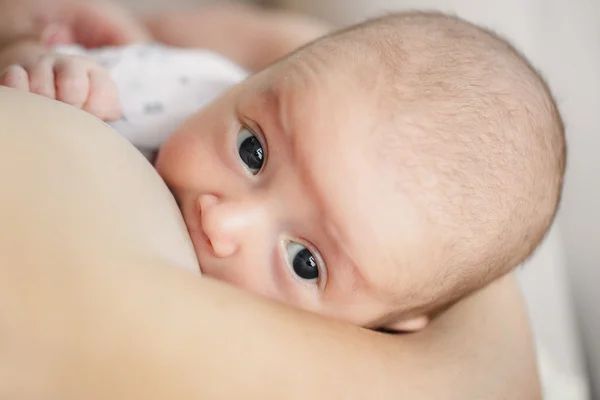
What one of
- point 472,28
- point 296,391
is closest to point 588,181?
point 472,28

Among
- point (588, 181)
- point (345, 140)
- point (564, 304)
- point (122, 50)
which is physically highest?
point (345, 140)

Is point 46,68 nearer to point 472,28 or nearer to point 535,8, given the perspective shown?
point 472,28

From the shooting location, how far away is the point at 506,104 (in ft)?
2.59

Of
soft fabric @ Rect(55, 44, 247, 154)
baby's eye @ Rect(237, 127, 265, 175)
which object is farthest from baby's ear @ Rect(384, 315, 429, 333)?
soft fabric @ Rect(55, 44, 247, 154)

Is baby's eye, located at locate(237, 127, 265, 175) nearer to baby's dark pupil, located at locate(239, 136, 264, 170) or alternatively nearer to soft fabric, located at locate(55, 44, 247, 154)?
baby's dark pupil, located at locate(239, 136, 264, 170)

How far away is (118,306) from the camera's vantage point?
1.40 feet

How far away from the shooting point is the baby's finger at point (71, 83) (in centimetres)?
77

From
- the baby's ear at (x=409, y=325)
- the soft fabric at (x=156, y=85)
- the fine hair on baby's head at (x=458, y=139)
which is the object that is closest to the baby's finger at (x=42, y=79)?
the soft fabric at (x=156, y=85)

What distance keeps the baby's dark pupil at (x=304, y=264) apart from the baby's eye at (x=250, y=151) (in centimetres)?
12

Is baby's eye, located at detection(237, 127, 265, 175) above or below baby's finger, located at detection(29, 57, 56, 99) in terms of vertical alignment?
below

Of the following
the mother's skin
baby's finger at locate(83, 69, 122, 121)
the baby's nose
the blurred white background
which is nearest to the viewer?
the mother's skin

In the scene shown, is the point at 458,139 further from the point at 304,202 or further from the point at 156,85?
the point at 156,85

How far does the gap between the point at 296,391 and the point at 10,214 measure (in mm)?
253

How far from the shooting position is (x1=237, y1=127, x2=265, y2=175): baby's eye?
77cm
